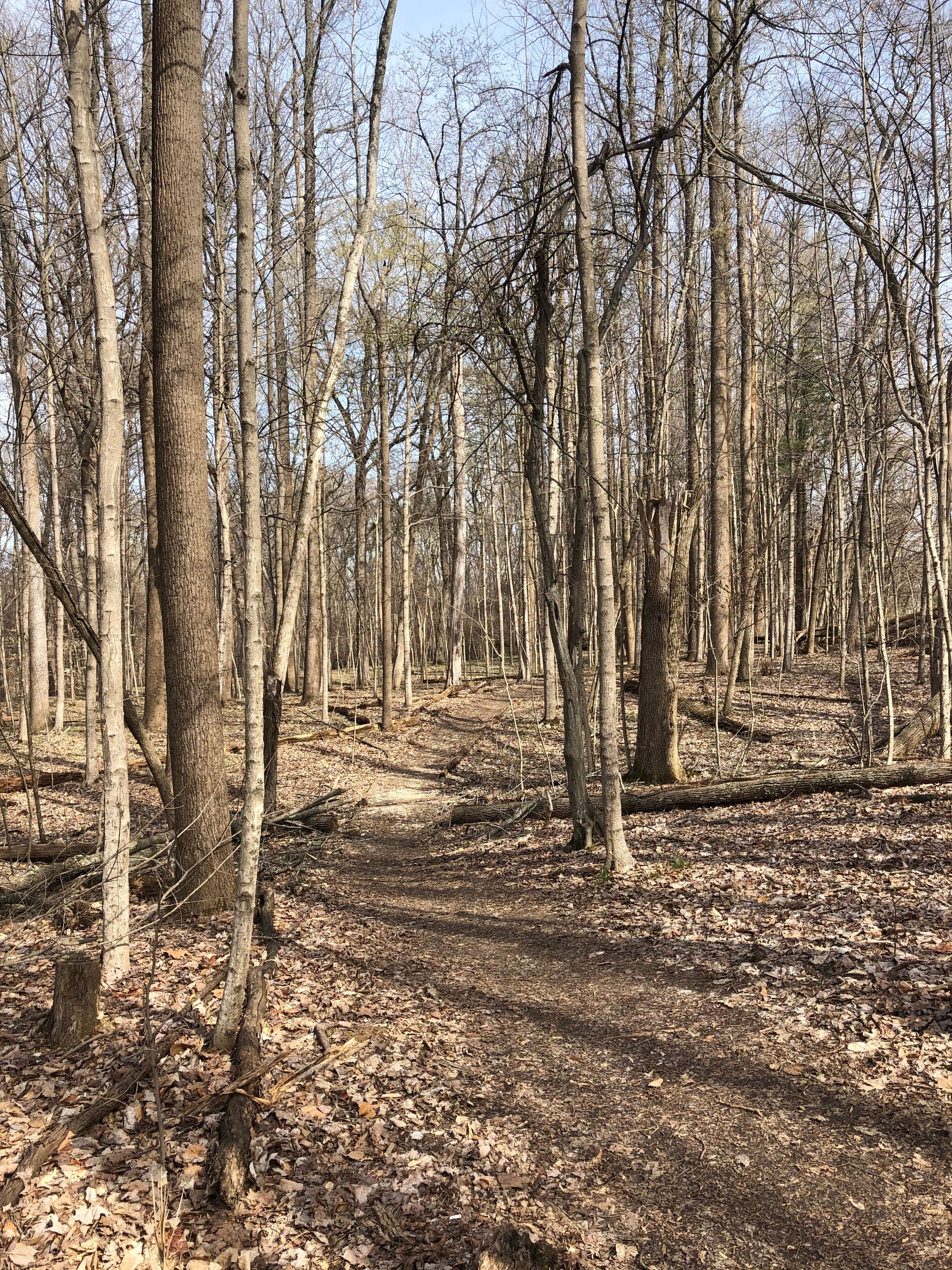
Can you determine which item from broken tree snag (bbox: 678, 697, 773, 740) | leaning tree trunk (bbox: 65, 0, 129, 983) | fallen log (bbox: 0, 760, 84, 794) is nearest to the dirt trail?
leaning tree trunk (bbox: 65, 0, 129, 983)

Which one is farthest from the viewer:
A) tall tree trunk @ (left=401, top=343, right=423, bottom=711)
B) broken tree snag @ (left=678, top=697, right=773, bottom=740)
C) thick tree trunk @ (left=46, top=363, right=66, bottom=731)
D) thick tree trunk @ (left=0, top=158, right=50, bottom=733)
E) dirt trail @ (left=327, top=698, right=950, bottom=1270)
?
tall tree trunk @ (left=401, top=343, right=423, bottom=711)

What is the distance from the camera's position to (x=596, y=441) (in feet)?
→ 22.2

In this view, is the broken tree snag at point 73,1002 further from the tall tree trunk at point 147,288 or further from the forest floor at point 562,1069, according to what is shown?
the tall tree trunk at point 147,288

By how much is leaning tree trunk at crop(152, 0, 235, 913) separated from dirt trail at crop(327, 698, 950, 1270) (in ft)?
6.09

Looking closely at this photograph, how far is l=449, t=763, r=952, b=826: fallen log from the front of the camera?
856 cm

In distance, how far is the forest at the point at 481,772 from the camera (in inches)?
132

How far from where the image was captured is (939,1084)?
3.69 metres

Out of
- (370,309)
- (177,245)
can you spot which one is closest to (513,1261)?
(177,245)

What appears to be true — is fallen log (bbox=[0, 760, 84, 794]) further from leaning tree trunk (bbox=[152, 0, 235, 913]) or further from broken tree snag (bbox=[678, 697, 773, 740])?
broken tree snag (bbox=[678, 697, 773, 740])

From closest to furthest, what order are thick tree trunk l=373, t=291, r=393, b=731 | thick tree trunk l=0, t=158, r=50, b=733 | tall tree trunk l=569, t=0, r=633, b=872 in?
tall tree trunk l=569, t=0, r=633, b=872 → thick tree trunk l=0, t=158, r=50, b=733 → thick tree trunk l=373, t=291, r=393, b=731

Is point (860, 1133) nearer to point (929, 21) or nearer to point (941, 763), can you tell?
point (941, 763)

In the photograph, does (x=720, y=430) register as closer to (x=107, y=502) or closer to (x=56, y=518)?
(x=56, y=518)

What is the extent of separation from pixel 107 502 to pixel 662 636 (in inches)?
257

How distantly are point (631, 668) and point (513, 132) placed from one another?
→ 13.8 meters
